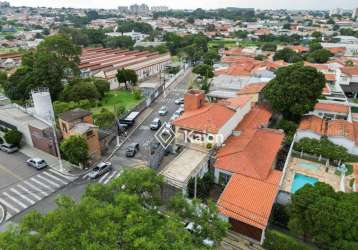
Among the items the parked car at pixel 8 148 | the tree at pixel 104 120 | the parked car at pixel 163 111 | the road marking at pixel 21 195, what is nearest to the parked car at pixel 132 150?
the tree at pixel 104 120

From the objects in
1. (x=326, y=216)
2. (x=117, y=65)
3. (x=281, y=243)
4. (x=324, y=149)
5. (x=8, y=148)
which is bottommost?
(x=8, y=148)

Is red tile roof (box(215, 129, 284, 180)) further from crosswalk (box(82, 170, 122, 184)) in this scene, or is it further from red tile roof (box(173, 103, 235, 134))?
crosswalk (box(82, 170, 122, 184))

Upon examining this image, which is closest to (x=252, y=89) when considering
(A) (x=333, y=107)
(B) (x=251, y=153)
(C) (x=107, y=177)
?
(A) (x=333, y=107)

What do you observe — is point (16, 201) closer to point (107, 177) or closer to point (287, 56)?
point (107, 177)

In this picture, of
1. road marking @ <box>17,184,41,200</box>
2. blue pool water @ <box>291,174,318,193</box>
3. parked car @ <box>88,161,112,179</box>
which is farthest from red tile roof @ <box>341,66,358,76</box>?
road marking @ <box>17,184,41,200</box>

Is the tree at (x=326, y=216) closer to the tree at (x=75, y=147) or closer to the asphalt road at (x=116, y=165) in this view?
the asphalt road at (x=116, y=165)
